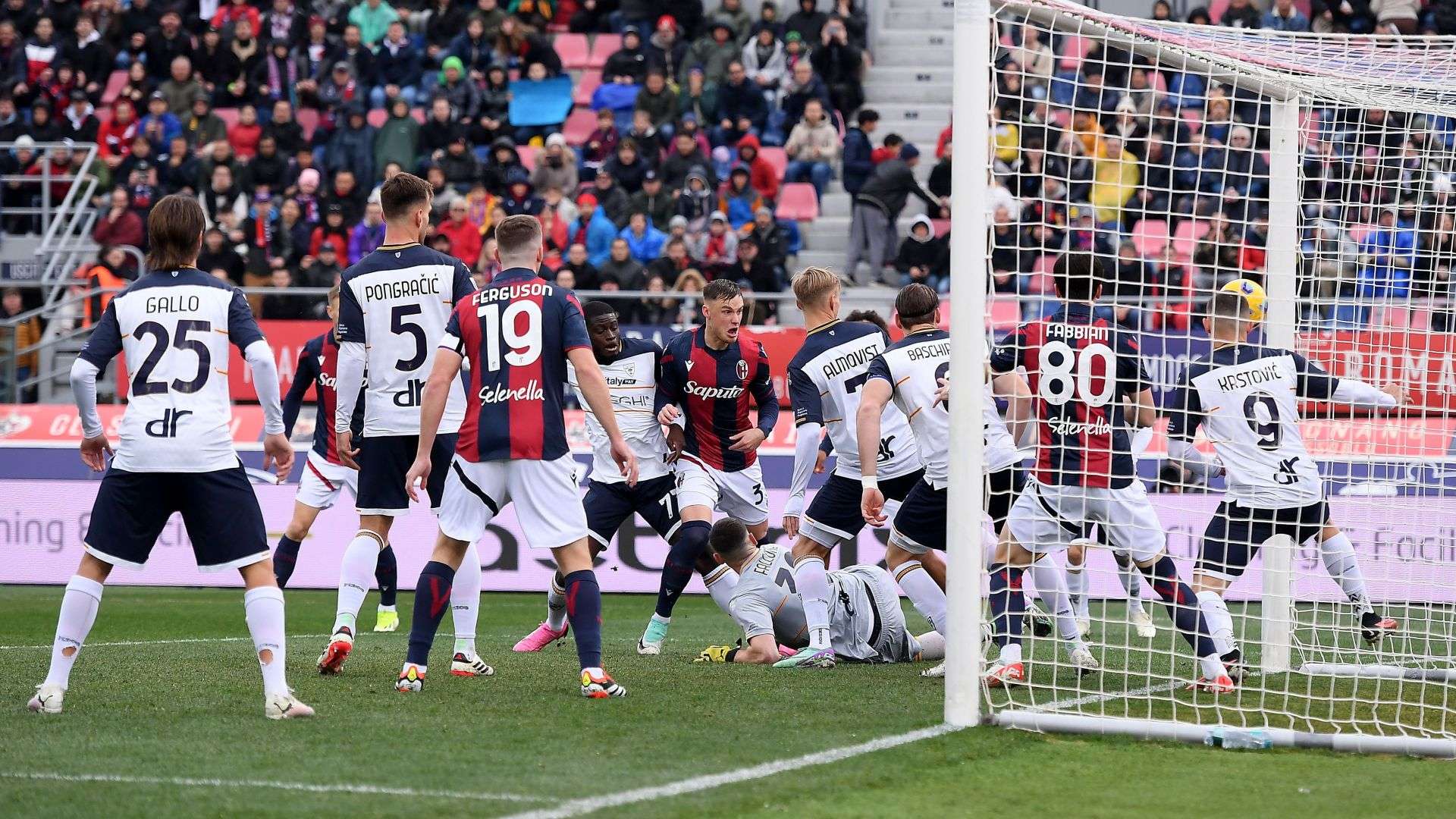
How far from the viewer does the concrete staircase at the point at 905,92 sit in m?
21.6

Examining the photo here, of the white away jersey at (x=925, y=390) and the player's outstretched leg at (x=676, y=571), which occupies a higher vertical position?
the white away jersey at (x=925, y=390)

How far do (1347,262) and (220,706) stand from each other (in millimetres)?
7922

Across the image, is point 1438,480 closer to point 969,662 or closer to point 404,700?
point 969,662

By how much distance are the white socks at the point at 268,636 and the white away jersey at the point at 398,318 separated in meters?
1.48

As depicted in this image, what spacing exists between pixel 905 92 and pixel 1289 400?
15.3m

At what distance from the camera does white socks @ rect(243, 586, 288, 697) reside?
6992 mm

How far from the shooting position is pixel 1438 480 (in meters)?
11.9

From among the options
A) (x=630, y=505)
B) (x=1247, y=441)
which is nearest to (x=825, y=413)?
(x=630, y=505)

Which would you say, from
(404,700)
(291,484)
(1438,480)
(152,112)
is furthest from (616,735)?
(152,112)

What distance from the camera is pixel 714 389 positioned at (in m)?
9.66

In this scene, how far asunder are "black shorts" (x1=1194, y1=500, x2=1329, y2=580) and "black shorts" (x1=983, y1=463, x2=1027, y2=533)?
3.34 feet

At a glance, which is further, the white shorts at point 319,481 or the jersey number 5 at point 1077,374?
the white shorts at point 319,481

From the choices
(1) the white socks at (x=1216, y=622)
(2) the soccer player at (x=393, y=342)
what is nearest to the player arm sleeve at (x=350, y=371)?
(2) the soccer player at (x=393, y=342)

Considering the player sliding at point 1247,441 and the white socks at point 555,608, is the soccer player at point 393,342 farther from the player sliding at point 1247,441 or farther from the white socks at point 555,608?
the player sliding at point 1247,441
